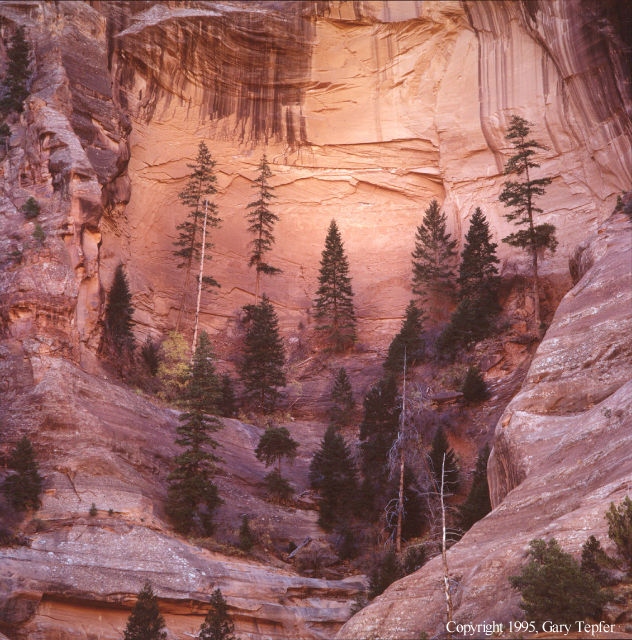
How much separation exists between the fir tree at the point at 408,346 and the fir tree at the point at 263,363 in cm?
560

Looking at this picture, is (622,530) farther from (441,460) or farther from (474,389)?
(474,389)

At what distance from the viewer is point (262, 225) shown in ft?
170

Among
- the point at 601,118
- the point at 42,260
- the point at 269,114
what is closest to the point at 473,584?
the point at 42,260

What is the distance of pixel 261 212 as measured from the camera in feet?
168

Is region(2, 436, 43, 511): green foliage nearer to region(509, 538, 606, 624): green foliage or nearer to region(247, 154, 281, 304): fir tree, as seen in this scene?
region(509, 538, 606, 624): green foliage

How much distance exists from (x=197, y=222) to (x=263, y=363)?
11893 mm

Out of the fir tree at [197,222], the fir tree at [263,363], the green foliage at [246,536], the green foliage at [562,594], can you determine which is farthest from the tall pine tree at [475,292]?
the green foliage at [562,594]

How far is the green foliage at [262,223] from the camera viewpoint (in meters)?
50.5

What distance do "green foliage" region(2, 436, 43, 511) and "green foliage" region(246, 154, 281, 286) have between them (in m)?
23.9

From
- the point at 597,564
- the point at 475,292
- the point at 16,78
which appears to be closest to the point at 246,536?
the point at 597,564

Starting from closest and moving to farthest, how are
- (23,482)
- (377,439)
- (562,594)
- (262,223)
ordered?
(562,594) → (23,482) → (377,439) → (262,223)

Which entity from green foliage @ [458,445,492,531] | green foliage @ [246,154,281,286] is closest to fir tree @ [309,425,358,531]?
green foliage @ [458,445,492,531]

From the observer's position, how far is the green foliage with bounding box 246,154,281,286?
166 ft

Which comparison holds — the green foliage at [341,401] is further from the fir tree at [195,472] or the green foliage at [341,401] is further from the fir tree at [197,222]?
the fir tree at [195,472]
